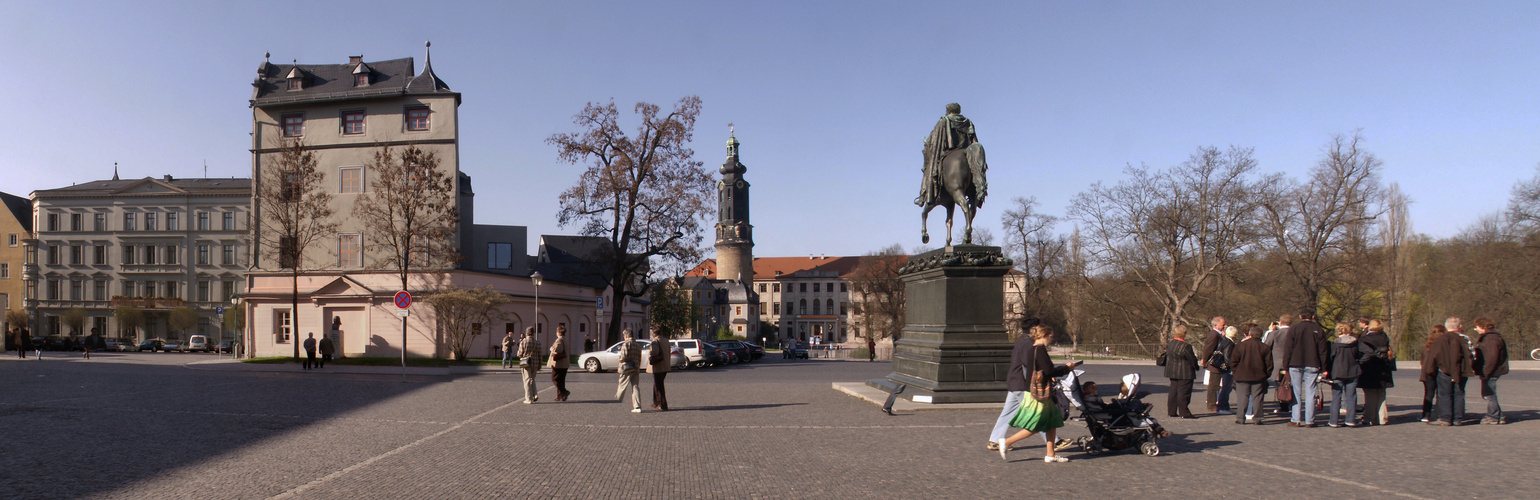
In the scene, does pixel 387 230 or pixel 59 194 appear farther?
pixel 59 194

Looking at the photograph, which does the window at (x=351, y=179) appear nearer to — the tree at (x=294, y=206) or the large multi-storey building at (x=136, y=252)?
the tree at (x=294, y=206)

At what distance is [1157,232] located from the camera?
1650 inches

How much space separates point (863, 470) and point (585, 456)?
9.69 feet


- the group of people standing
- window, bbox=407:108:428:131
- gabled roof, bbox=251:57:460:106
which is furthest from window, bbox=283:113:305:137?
the group of people standing

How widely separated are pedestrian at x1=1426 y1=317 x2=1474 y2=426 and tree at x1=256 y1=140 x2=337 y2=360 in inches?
1431

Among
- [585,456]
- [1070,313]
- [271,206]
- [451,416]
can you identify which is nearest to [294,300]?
[271,206]

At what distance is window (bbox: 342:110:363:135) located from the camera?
133ft

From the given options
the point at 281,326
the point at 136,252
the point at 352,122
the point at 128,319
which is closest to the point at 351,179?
the point at 352,122

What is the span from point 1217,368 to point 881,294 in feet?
219

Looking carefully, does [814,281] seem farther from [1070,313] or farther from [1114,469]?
[1114,469]

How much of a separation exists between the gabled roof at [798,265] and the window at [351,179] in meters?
103

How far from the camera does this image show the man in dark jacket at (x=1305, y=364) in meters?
10.7

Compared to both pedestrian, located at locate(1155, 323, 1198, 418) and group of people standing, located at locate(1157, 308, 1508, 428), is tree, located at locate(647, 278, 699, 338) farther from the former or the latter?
group of people standing, located at locate(1157, 308, 1508, 428)

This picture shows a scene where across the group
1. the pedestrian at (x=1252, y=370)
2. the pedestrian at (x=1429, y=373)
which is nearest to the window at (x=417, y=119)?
the pedestrian at (x=1252, y=370)
